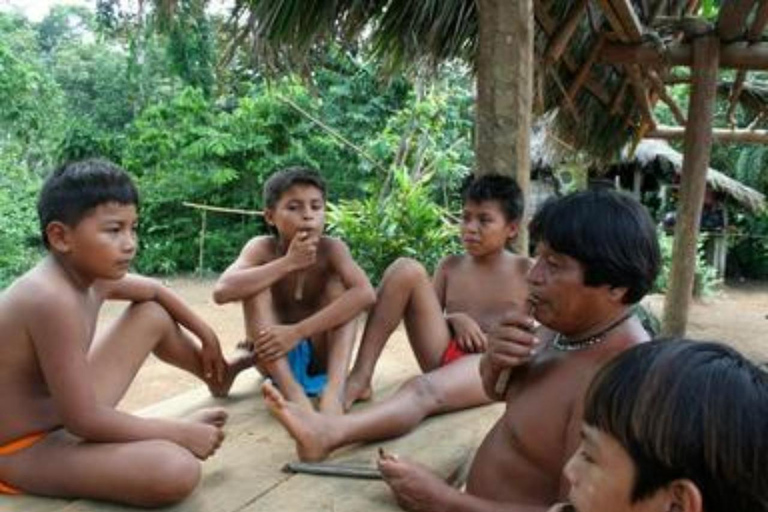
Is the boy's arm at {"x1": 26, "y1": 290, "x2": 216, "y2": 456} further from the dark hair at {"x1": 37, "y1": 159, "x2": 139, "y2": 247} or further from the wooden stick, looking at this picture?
the wooden stick

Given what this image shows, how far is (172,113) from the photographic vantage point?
498 inches

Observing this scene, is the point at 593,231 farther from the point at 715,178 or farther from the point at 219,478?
the point at 715,178

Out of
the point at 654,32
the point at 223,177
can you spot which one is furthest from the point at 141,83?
the point at 654,32

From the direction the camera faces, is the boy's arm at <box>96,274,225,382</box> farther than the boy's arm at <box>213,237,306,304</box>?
No

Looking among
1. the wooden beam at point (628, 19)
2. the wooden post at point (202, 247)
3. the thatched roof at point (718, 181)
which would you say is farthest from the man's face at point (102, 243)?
the thatched roof at point (718, 181)

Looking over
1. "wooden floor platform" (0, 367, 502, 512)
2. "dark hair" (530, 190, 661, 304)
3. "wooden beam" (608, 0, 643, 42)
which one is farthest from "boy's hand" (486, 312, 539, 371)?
"wooden beam" (608, 0, 643, 42)

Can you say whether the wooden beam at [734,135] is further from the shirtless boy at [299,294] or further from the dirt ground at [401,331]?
the shirtless boy at [299,294]

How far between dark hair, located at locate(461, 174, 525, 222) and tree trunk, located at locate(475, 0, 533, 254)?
0.40 feet

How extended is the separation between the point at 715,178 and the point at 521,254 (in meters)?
11.5

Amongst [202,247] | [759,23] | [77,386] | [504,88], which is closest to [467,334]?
[504,88]

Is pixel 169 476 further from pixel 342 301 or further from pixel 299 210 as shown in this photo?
pixel 299 210

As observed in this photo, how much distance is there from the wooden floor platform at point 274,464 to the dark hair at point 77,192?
2.45ft

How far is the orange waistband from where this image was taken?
194 centimetres

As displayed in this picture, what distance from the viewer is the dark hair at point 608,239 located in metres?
1.51
